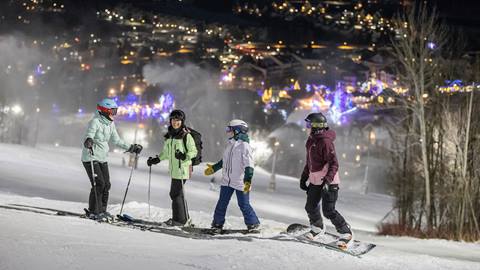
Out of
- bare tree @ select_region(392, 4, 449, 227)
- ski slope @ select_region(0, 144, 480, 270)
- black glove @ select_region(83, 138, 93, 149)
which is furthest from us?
bare tree @ select_region(392, 4, 449, 227)

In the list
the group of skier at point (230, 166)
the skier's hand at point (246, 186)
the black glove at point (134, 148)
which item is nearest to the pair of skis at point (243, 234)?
the group of skier at point (230, 166)

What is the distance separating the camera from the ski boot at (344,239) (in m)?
7.97

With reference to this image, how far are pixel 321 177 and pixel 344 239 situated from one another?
3.00 ft

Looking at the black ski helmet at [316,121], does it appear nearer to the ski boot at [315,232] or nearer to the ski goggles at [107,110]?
the ski boot at [315,232]

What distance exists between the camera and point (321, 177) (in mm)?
8195

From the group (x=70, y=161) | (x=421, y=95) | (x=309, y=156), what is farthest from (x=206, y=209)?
(x=70, y=161)

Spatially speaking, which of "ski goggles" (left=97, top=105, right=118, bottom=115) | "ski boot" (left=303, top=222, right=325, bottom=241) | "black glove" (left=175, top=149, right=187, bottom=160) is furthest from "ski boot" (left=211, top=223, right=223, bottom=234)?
"ski goggles" (left=97, top=105, right=118, bottom=115)

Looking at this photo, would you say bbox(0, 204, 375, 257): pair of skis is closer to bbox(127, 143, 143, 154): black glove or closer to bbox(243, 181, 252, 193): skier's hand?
bbox(243, 181, 252, 193): skier's hand

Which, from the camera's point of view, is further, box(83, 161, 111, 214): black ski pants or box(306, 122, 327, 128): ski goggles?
box(83, 161, 111, 214): black ski pants

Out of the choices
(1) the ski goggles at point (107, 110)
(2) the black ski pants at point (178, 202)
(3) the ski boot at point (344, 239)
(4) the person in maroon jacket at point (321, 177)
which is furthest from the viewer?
(2) the black ski pants at point (178, 202)

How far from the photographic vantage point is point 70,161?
31484mm

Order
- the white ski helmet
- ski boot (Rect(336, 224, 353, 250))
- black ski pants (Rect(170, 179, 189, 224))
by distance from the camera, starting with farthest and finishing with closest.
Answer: black ski pants (Rect(170, 179, 189, 224)) < the white ski helmet < ski boot (Rect(336, 224, 353, 250))

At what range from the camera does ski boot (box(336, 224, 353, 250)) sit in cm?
797

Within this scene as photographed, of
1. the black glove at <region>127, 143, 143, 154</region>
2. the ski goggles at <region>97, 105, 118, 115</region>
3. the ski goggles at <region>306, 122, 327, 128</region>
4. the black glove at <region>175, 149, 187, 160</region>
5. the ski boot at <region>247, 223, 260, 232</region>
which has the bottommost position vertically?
the ski boot at <region>247, 223, 260, 232</region>
